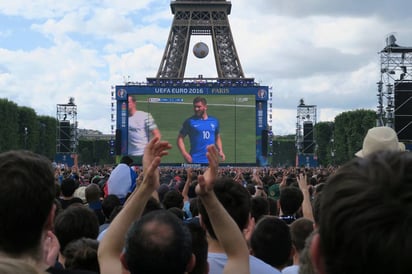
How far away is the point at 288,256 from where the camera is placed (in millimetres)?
4133

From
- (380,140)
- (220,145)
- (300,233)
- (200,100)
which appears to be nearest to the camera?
(300,233)

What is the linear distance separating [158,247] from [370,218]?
1.36m

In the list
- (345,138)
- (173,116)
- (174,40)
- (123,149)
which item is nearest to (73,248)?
(123,149)

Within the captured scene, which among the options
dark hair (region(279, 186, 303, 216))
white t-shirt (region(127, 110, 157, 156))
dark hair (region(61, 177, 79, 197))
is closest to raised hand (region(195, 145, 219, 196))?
dark hair (region(279, 186, 303, 216))

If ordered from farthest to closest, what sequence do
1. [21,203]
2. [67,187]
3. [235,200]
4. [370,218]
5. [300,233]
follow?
[67,187]
[300,233]
[235,200]
[21,203]
[370,218]

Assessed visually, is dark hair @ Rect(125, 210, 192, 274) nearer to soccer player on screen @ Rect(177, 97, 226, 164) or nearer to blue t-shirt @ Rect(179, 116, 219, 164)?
soccer player on screen @ Rect(177, 97, 226, 164)

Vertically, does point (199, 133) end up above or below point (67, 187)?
above

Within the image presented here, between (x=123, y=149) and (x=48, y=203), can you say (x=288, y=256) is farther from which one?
(x=123, y=149)

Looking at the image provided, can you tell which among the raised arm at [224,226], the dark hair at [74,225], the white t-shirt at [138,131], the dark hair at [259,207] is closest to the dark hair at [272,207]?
the dark hair at [259,207]

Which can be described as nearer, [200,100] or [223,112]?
[200,100]

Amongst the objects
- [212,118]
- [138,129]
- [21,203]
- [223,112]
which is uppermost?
[223,112]

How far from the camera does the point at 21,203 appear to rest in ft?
7.87

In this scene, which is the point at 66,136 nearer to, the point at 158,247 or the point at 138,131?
the point at 138,131

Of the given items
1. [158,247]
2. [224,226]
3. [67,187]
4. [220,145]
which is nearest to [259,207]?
[67,187]
